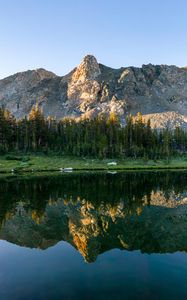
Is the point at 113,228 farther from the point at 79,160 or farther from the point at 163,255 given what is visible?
the point at 79,160

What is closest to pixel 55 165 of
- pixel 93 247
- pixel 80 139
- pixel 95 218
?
pixel 80 139

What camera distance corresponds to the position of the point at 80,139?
13675cm

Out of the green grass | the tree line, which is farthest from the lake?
the tree line

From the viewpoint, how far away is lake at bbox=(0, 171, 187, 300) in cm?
1709

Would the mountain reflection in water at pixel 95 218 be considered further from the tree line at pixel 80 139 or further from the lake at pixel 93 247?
the tree line at pixel 80 139

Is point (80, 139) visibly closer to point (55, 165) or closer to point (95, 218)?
point (55, 165)

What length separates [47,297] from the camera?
15805 mm

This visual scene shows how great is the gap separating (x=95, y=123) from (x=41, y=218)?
111 metres

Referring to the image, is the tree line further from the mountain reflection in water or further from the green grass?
the mountain reflection in water

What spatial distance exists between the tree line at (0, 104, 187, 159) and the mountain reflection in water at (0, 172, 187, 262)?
6662 cm

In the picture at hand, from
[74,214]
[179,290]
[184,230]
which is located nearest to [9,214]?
[74,214]

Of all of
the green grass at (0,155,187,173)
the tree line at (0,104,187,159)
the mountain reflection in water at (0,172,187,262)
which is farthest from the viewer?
the tree line at (0,104,187,159)

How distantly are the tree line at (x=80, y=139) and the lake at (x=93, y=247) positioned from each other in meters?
76.9

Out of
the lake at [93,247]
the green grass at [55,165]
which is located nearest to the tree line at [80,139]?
the green grass at [55,165]
